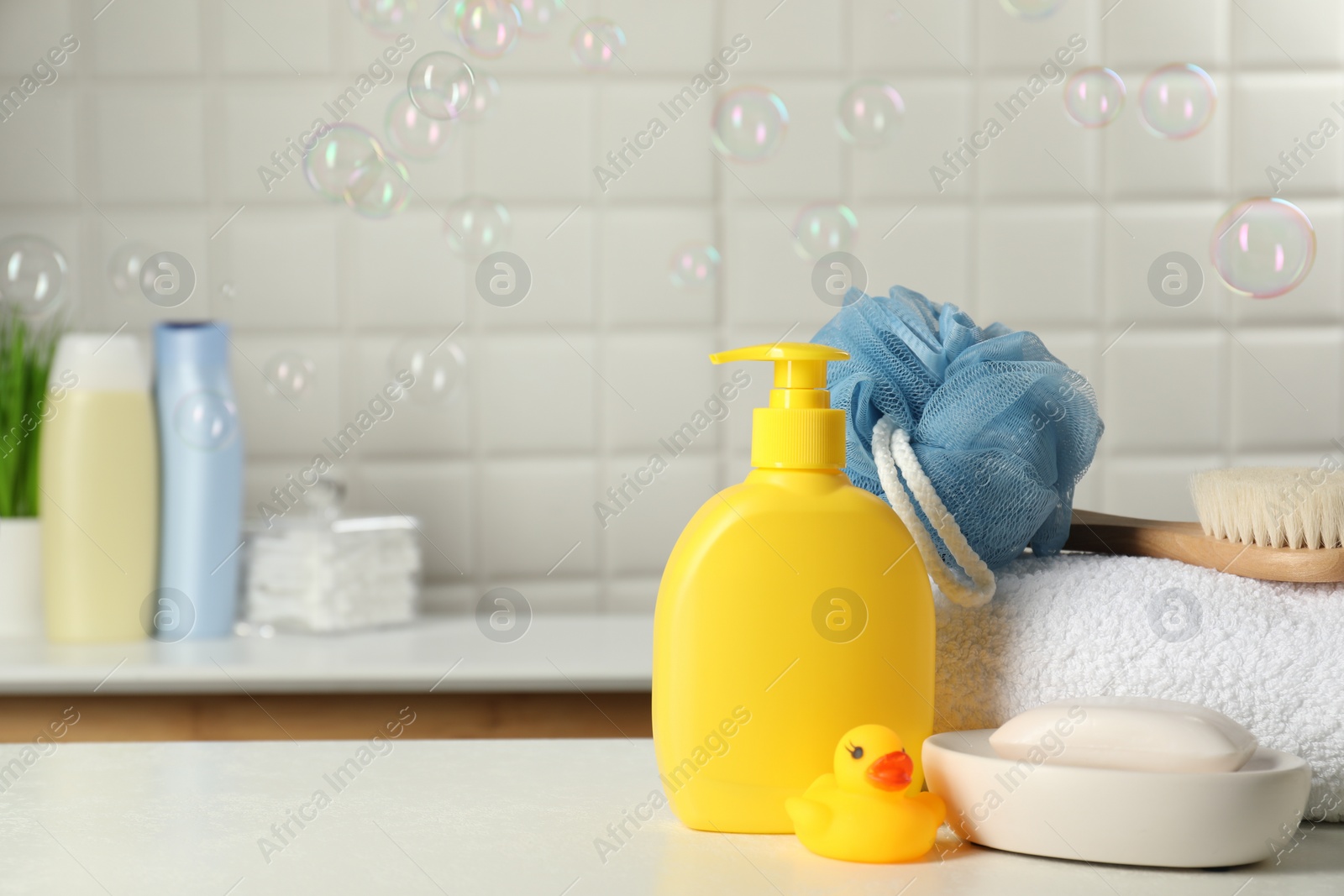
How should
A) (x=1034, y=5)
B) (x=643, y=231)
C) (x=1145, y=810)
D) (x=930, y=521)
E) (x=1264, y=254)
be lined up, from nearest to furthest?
1. (x=1145, y=810)
2. (x=930, y=521)
3. (x=1264, y=254)
4. (x=1034, y=5)
5. (x=643, y=231)

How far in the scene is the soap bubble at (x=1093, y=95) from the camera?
4.39 ft

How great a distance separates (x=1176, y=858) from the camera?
36cm

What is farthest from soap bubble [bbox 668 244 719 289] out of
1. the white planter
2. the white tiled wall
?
the white planter

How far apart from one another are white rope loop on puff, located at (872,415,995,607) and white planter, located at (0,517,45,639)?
1055mm

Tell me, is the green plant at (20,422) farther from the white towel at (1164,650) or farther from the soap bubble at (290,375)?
the white towel at (1164,650)

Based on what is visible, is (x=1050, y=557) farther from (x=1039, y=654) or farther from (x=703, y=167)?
(x=703, y=167)

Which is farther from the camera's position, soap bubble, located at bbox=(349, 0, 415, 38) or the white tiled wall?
the white tiled wall

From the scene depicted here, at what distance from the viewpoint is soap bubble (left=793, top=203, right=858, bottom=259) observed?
4.62 feet

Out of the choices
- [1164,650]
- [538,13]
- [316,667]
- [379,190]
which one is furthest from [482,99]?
[1164,650]

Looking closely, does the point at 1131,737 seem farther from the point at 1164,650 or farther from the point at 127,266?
the point at 127,266

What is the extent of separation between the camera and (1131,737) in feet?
1.18

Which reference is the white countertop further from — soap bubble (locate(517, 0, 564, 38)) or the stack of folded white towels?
soap bubble (locate(517, 0, 564, 38))

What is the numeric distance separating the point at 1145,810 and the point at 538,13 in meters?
1.18

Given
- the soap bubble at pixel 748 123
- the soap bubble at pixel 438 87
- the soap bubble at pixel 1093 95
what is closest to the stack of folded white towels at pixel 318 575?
the soap bubble at pixel 438 87
